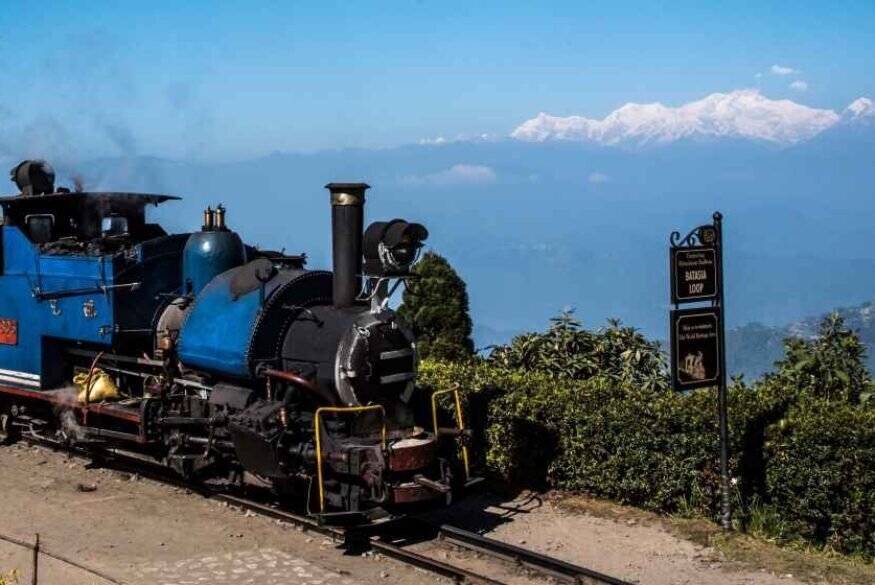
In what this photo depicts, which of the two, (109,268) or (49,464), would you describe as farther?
(49,464)

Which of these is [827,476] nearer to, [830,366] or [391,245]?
[830,366]

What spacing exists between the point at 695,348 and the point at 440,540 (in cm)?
337

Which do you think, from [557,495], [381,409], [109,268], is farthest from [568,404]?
[109,268]

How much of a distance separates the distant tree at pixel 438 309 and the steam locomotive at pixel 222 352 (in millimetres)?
4906

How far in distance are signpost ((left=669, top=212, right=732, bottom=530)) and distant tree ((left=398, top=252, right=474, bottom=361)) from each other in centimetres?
736

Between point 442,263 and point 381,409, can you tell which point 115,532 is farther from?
point 442,263

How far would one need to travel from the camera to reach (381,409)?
9.27m

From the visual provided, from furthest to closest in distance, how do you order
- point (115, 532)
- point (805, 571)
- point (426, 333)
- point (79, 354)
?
point (426, 333) < point (79, 354) < point (115, 532) < point (805, 571)

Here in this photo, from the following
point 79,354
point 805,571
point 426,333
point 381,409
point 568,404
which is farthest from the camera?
point 426,333

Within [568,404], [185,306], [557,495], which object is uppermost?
[185,306]

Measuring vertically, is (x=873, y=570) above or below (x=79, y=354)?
below

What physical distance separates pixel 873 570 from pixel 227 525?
6553 mm

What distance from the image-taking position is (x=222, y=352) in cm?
1010

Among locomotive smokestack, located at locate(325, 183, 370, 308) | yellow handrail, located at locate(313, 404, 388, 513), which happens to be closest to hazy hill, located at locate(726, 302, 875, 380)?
locomotive smokestack, located at locate(325, 183, 370, 308)
